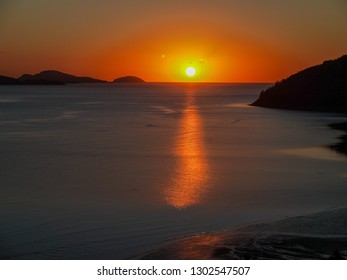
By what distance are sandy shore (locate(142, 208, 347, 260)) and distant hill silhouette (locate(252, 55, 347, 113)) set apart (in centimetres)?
5255

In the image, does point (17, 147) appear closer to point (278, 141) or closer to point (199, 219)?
point (278, 141)

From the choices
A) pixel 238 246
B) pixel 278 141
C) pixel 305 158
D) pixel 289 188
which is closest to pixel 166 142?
pixel 278 141

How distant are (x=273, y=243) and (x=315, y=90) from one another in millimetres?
62415

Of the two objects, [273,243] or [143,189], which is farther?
[143,189]

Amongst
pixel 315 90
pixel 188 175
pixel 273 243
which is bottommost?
pixel 188 175

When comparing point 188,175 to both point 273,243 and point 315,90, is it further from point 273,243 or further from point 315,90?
point 315,90

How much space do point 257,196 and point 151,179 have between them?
4.48 meters

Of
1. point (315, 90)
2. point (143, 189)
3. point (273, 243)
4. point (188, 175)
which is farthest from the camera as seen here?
point (315, 90)

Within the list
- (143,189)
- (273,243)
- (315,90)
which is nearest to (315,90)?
(315,90)

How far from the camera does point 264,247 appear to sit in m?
10.8

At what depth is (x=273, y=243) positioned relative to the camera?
11.1 m

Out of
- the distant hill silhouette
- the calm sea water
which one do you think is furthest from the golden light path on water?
the distant hill silhouette

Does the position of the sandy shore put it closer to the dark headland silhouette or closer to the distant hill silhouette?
the distant hill silhouette

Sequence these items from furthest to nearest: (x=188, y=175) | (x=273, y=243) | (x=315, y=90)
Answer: (x=315, y=90), (x=188, y=175), (x=273, y=243)
